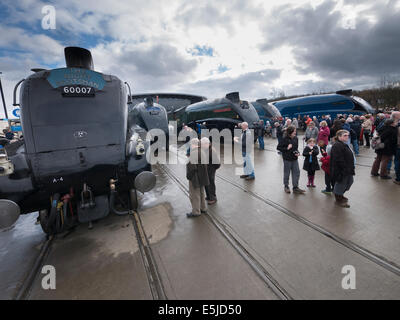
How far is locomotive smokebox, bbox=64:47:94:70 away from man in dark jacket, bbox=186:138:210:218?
9.71ft

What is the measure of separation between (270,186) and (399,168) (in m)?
3.18

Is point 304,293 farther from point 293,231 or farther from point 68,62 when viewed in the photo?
point 68,62

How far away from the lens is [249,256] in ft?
9.06

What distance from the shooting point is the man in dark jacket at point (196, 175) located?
381 cm

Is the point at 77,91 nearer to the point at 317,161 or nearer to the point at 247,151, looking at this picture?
the point at 247,151

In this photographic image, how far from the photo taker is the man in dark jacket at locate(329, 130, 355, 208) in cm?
386

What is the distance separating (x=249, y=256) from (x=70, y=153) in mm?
3197

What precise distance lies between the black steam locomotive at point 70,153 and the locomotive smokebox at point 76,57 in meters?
0.68

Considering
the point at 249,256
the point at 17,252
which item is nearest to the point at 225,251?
the point at 249,256

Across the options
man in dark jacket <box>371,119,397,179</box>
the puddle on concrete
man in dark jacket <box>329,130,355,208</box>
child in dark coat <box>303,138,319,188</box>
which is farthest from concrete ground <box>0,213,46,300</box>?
man in dark jacket <box>371,119,397,179</box>

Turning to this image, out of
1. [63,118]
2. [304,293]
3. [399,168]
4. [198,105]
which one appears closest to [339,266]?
[304,293]

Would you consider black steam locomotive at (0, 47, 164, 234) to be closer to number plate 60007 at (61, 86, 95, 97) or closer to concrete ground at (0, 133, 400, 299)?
number plate 60007 at (61, 86, 95, 97)
